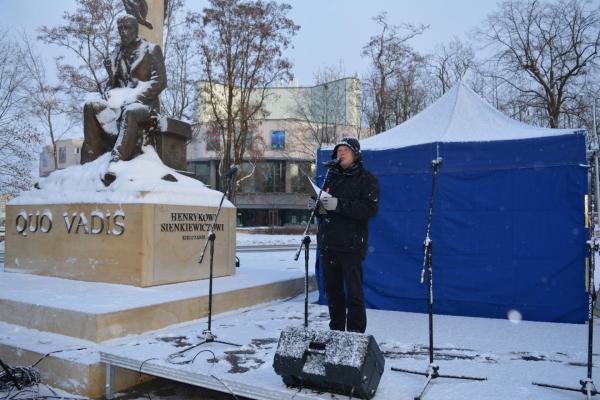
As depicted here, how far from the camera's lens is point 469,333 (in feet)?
16.2

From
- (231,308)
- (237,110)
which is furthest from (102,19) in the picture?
(231,308)

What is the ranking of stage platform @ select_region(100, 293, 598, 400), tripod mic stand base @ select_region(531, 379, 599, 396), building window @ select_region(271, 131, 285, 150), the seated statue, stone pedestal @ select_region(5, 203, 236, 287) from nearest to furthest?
1. tripod mic stand base @ select_region(531, 379, 599, 396)
2. stage platform @ select_region(100, 293, 598, 400)
3. stone pedestal @ select_region(5, 203, 236, 287)
4. the seated statue
5. building window @ select_region(271, 131, 285, 150)

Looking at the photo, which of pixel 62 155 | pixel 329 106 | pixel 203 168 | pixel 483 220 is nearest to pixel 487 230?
pixel 483 220

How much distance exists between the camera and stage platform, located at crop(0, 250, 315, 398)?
4152mm

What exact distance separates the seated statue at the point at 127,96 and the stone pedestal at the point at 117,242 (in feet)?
3.53

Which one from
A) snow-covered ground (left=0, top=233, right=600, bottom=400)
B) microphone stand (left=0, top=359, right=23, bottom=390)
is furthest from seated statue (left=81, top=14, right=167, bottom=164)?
microphone stand (left=0, top=359, right=23, bottom=390)

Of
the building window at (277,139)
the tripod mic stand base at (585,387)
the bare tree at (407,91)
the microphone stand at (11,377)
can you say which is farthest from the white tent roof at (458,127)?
the building window at (277,139)

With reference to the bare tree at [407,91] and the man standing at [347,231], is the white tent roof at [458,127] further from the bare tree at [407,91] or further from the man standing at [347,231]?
the bare tree at [407,91]

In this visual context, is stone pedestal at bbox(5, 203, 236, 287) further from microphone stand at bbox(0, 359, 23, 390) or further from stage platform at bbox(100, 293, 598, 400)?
microphone stand at bbox(0, 359, 23, 390)

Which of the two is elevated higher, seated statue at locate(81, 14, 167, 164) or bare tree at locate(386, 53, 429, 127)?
bare tree at locate(386, 53, 429, 127)

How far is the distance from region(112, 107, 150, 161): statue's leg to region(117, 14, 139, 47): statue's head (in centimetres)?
116

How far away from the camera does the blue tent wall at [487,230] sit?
5391 mm

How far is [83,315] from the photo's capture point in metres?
4.64

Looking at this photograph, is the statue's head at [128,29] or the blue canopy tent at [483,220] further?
the statue's head at [128,29]
